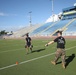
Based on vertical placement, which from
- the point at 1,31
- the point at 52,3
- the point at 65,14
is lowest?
the point at 1,31

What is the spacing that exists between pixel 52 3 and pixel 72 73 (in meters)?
62.9

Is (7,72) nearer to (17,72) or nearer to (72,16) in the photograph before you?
(17,72)

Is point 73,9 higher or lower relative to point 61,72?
higher

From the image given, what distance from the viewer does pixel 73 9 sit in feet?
236

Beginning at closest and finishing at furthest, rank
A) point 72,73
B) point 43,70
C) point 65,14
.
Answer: point 72,73 → point 43,70 → point 65,14

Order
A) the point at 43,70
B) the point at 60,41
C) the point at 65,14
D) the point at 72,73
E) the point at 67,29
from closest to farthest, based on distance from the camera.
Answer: the point at 72,73, the point at 43,70, the point at 60,41, the point at 67,29, the point at 65,14

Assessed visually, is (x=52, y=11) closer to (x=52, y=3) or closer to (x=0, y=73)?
(x=52, y=3)

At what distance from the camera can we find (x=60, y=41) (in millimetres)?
8562

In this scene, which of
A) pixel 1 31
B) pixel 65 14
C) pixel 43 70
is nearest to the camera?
pixel 43 70

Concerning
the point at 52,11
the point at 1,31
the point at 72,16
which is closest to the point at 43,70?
the point at 52,11

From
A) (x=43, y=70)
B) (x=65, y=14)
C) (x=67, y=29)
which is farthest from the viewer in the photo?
(x=65, y=14)

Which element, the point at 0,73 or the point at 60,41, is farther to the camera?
the point at 60,41

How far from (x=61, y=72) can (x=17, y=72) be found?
2.20 meters

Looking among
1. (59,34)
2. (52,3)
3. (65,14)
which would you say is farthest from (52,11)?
(59,34)
